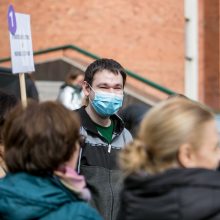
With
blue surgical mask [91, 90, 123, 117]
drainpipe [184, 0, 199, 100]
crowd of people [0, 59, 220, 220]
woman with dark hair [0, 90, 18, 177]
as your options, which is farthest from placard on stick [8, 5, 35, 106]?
drainpipe [184, 0, 199, 100]

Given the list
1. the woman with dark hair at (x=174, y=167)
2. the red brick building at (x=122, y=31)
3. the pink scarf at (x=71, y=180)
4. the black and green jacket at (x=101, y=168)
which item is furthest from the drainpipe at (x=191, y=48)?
the woman with dark hair at (x=174, y=167)

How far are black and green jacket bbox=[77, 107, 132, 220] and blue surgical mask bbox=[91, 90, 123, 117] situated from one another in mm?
101

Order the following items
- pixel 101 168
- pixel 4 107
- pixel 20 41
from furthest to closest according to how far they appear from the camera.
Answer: pixel 20 41 → pixel 101 168 → pixel 4 107

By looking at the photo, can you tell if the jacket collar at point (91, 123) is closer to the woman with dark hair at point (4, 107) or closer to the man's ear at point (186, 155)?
the woman with dark hair at point (4, 107)

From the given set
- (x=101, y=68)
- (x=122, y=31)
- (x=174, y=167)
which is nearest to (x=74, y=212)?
(x=174, y=167)

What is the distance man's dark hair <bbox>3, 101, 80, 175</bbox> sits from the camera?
9.42 feet

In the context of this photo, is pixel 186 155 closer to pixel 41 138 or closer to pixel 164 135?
pixel 164 135

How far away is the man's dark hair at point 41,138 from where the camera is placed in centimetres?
287

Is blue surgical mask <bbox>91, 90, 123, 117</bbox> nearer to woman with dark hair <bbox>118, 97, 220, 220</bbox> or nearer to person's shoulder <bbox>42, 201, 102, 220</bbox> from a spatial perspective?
person's shoulder <bbox>42, 201, 102, 220</bbox>

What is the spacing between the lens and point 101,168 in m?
4.21

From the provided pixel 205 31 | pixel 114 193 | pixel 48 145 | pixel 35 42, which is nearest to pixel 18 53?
pixel 114 193

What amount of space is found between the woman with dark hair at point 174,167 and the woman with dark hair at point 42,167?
0.93ft

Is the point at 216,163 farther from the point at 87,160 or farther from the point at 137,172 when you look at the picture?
the point at 87,160

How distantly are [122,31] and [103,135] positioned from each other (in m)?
13.4
